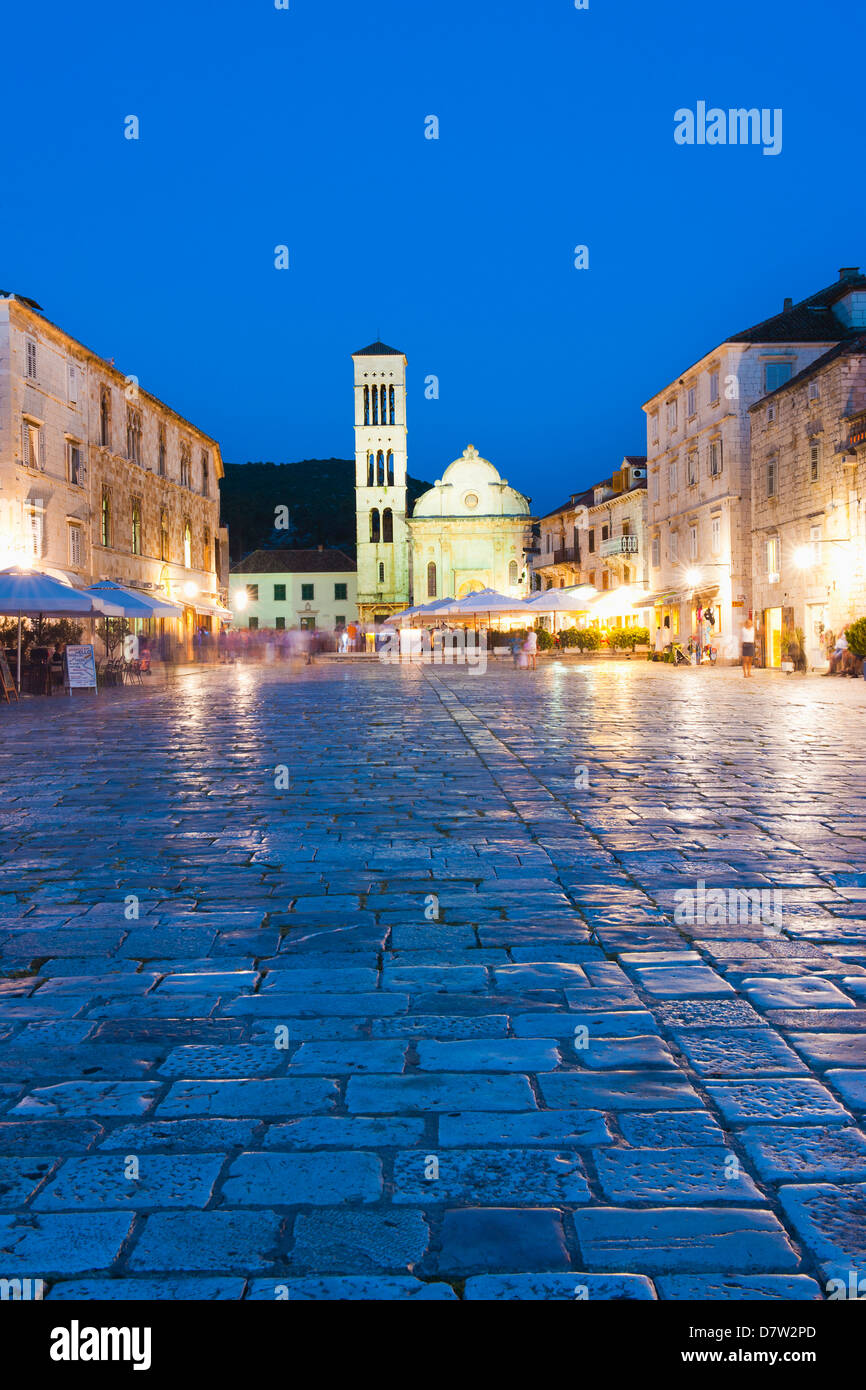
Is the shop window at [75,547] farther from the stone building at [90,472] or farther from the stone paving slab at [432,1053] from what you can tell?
the stone paving slab at [432,1053]

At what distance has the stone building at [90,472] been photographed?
27.8 meters

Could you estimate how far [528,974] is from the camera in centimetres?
392

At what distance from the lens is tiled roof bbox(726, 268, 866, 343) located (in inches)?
1389

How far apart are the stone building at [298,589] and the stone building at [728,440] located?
4607cm

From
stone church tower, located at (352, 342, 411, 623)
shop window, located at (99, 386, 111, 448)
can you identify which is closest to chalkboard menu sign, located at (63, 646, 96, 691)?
shop window, located at (99, 386, 111, 448)

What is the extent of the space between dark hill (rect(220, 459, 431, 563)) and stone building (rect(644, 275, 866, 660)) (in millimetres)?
66795

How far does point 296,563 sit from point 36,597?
6791 cm

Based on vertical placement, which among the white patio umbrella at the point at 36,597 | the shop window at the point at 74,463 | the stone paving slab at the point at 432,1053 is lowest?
the stone paving slab at the point at 432,1053

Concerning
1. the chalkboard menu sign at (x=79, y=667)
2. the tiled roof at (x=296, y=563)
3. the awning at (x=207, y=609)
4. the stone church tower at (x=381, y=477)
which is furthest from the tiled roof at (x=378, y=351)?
the chalkboard menu sign at (x=79, y=667)

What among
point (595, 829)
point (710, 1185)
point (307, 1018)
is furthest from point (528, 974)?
point (595, 829)

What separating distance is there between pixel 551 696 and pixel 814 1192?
1774 cm

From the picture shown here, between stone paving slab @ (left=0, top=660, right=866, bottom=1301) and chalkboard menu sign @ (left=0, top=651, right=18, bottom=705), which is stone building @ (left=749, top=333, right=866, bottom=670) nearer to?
chalkboard menu sign @ (left=0, top=651, right=18, bottom=705)
